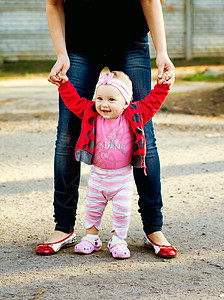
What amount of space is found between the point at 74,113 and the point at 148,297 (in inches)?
39.9

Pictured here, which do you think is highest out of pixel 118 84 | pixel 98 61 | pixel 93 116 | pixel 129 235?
pixel 98 61

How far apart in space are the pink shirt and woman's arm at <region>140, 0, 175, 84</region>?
328 millimetres

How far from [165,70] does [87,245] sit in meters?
1.00

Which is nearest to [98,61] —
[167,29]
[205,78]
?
[205,78]

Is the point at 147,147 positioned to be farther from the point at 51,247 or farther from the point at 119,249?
the point at 51,247

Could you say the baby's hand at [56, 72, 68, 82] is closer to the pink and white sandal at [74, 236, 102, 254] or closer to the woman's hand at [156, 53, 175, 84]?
the woman's hand at [156, 53, 175, 84]

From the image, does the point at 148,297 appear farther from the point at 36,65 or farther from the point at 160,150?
the point at 36,65

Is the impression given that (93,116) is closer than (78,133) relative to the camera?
Yes

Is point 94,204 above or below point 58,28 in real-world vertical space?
below

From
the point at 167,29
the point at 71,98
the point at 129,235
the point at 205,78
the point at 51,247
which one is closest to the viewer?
the point at 71,98

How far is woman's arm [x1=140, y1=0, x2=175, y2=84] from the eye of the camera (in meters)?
2.42

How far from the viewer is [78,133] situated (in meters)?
2.64

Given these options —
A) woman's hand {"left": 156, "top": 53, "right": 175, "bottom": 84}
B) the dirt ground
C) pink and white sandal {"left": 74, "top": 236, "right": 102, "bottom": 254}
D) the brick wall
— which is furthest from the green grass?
pink and white sandal {"left": 74, "top": 236, "right": 102, "bottom": 254}

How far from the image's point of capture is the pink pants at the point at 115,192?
2488mm
